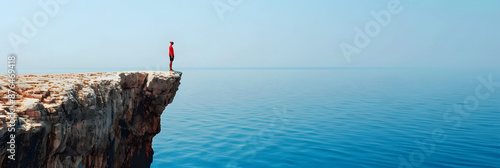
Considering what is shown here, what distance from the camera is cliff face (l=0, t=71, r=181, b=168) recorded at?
28.2 ft

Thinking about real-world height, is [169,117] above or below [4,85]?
below

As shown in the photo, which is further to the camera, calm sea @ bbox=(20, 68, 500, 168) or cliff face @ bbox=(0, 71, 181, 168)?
calm sea @ bbox=(20, 68, 500, 168)

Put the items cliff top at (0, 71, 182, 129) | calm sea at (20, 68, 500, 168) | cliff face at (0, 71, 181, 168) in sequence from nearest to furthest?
1. cliff face at (0, 71, 181, 168)
2. cliff top at (0, 71, 182, 129)
3. calm sea at (20, 68, 500, 168)

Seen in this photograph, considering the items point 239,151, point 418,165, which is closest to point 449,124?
point 418,165

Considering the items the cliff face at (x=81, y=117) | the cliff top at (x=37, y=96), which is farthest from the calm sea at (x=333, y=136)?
the cliff top at (x=37, y=96)

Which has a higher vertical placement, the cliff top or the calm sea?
the cliff top

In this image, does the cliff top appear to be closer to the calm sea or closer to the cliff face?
the cliff face

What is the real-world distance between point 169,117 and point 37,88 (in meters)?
37.1

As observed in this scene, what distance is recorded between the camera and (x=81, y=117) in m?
10.7

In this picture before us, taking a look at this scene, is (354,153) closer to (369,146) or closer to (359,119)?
(369,146)

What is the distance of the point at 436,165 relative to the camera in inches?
944

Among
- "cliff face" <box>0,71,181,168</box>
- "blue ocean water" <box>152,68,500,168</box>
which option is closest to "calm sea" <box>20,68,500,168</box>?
"blue ocean water" <box>152,68,500,168</box>

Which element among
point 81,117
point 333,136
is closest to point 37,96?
point 81,117

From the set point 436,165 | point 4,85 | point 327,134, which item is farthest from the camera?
point 327,134
